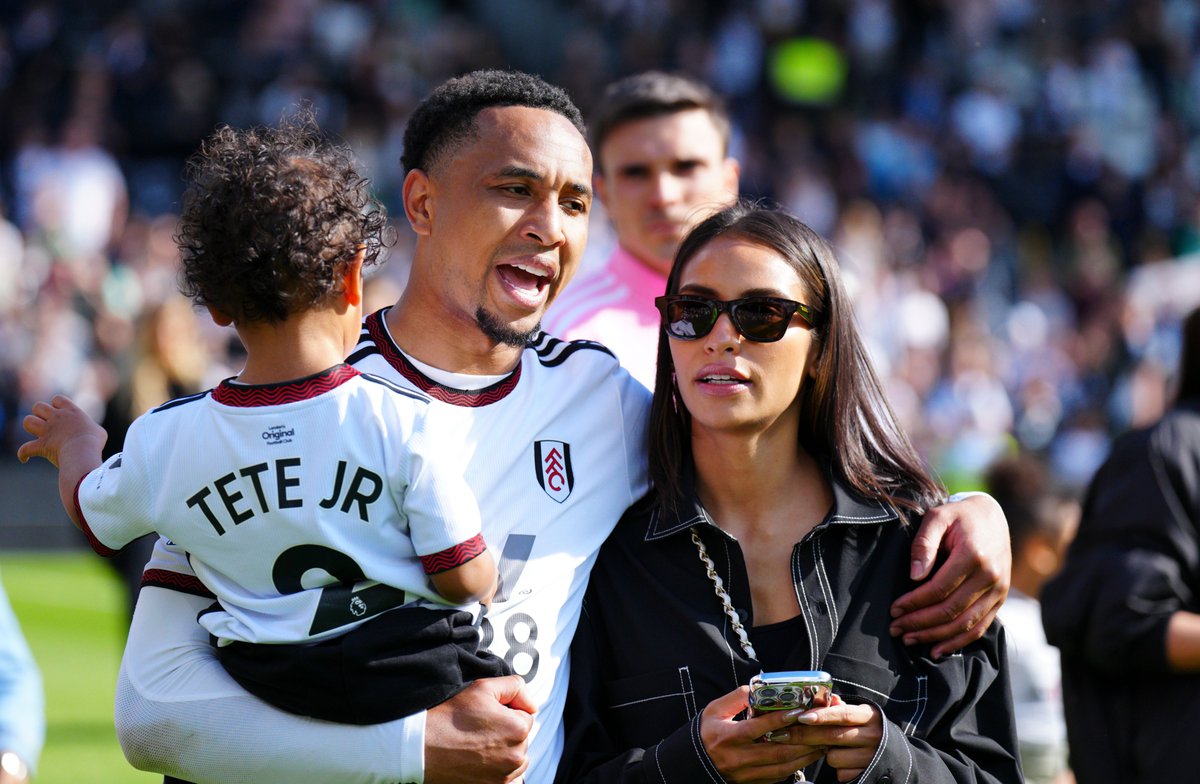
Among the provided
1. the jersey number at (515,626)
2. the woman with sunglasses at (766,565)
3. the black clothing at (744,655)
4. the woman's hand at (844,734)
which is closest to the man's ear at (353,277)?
→ the jersey number at (515,626)

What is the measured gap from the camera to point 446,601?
306cm

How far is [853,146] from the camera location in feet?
64.7

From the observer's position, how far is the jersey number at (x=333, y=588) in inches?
118

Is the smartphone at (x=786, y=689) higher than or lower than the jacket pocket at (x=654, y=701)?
higher

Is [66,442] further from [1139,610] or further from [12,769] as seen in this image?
[1139,610]

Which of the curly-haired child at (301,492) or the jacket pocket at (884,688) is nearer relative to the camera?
the curly-haired child at (301,492)

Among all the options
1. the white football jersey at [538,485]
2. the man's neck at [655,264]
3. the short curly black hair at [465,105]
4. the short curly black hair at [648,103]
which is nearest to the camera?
the white football jersey at [538,485]

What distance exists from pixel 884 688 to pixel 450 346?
48.3 inches

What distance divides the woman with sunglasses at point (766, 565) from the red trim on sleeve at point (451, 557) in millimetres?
524

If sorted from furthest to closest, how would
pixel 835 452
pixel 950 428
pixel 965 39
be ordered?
pixel 965 39, pixel 950 428, pixel 835 452

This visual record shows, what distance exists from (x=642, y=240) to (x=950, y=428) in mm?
11106

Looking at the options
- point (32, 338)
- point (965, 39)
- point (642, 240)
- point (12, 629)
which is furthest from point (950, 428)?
point (12, 629)

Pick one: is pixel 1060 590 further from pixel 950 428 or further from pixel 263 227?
pixel 950 428

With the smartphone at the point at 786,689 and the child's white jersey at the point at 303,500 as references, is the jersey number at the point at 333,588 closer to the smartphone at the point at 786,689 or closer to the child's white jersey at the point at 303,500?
the child's white jersey at the point at 303,500
